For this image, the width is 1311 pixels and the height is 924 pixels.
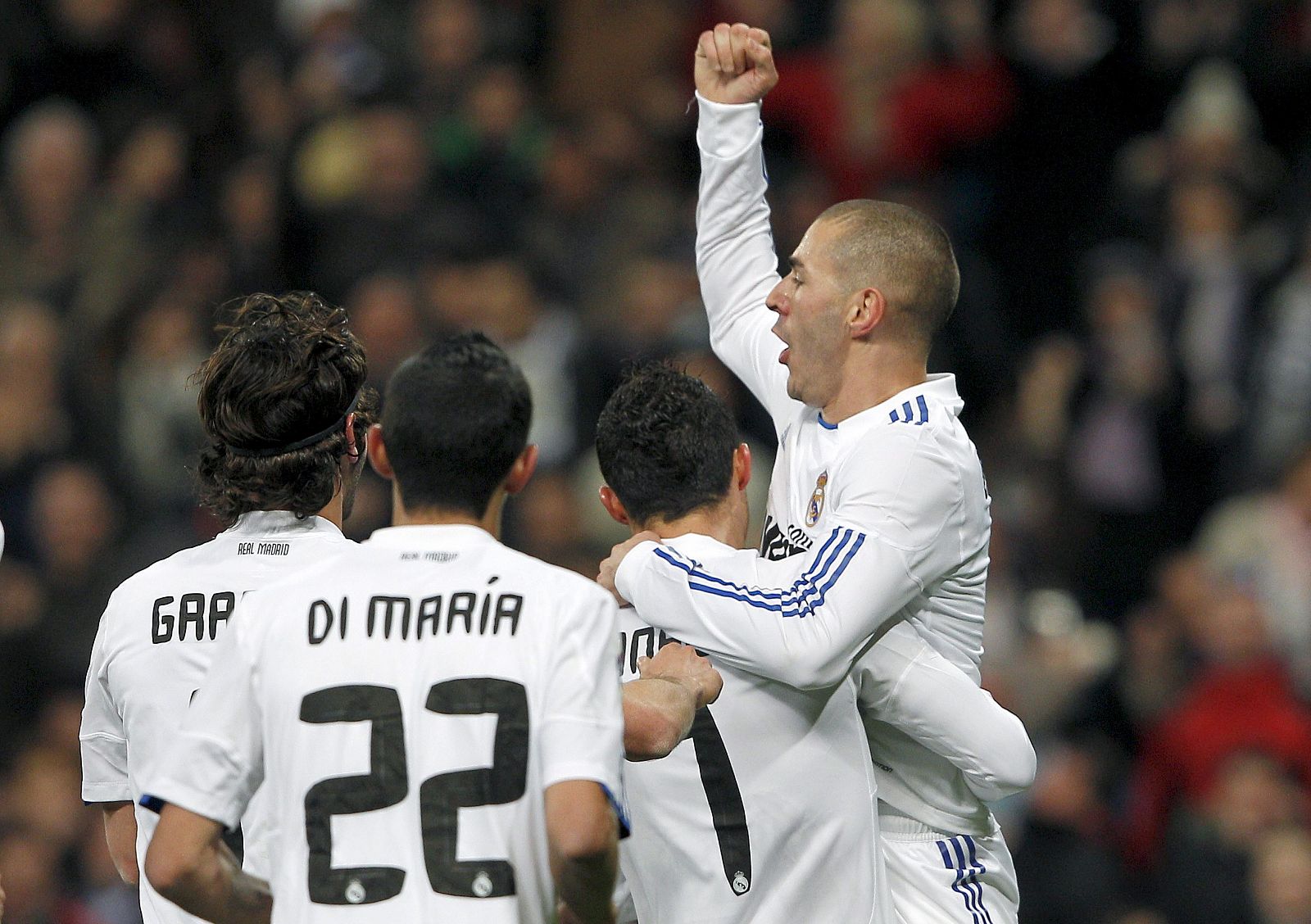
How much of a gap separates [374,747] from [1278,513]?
687 centimetres

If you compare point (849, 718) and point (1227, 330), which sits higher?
point (849, 718)

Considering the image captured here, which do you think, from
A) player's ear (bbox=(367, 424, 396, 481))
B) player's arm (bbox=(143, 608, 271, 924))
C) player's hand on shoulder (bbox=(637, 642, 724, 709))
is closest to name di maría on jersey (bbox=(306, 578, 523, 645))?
player's arm (bbox=(143, 608, 271, 924))

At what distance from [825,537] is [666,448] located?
0.39 metres

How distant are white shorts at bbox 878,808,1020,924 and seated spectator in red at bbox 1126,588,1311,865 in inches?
166

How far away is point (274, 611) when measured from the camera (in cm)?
307

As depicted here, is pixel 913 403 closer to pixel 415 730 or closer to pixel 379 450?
pixel 379 450

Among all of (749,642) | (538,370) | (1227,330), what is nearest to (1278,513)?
(1227,330)

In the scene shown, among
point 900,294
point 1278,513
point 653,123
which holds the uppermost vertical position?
point 900,294

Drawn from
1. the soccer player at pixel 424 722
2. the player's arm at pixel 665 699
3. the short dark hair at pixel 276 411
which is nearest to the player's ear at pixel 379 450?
the soccer player at pixel 424 722

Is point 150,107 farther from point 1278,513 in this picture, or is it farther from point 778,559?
point 778,559

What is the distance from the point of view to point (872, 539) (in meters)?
3.87

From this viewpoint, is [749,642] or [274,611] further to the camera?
[749,642]

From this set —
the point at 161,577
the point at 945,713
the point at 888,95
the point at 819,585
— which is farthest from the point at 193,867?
the point at 888,95

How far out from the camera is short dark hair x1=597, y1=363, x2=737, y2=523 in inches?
149
